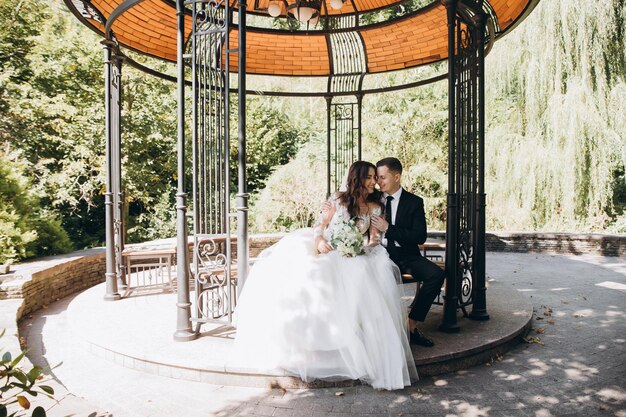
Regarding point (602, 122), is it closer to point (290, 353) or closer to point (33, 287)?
point (290, 353)

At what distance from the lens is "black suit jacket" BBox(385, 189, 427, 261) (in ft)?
15.0

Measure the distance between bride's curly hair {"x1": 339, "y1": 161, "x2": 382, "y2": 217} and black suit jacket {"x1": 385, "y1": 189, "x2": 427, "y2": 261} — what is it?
542 millimetres

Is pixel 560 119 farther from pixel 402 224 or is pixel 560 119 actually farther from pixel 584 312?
pixel 402 224

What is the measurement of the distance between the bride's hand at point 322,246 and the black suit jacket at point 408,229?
804mm

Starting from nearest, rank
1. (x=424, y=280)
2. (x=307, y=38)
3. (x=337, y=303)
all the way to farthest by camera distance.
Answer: (x=337, y=303) < (x=424, y=280) < (x=307, y=38)

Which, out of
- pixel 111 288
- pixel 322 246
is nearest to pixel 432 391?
pixel 322 246

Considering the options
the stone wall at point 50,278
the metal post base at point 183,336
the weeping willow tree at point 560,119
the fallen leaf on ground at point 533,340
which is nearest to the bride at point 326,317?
the metal post base at point 183,336

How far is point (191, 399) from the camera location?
11.4ft

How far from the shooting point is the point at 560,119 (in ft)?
37.3

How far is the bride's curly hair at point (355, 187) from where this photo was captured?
4.27 m

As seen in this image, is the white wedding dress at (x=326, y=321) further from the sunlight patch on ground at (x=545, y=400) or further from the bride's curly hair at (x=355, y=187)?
the sunlight patch on ground at (x=545, y=400)

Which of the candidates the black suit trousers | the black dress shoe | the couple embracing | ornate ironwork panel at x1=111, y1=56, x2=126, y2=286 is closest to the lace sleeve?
the couple embracing

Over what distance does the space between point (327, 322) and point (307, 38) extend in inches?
232

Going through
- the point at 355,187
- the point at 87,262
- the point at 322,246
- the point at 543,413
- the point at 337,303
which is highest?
the point at 355,187
